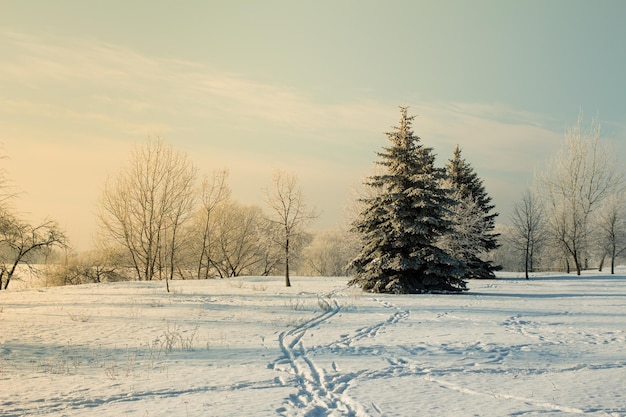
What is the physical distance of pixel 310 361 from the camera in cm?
869

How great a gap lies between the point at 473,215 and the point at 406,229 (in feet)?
58.7

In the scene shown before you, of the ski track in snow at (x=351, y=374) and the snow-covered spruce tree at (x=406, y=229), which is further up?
the snow-covered spruce tree at (x=406, y=229)

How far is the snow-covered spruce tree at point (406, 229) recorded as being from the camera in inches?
870

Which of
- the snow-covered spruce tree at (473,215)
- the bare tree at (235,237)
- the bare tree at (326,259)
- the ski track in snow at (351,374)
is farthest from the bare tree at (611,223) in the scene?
the ski track in snow at (351,374)

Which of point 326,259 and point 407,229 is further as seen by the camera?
point 326,259

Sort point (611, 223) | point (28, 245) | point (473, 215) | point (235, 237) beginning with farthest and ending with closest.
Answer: point (235, 237) < point (611, 223) < point (473, 215) < point (28, 245)

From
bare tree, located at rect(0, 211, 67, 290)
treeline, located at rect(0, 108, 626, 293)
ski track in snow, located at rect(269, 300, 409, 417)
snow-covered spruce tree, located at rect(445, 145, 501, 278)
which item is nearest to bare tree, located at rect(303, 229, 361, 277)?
treeline, located at rect(0, 108, 626, 293)

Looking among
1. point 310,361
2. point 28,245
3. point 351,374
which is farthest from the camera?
point 28,245

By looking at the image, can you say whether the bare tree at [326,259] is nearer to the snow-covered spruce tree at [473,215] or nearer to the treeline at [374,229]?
the treeline at [374,229]

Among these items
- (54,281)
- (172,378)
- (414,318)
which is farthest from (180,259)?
(172,378)

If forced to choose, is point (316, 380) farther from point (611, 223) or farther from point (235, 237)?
point (611, 223)

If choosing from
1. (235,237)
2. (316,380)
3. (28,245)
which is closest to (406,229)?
(316,380)

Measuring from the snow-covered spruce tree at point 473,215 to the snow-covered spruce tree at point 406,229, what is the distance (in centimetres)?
1260

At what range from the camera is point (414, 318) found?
14.2m
